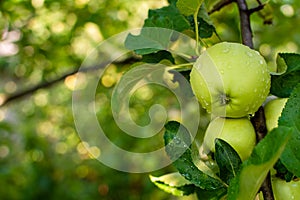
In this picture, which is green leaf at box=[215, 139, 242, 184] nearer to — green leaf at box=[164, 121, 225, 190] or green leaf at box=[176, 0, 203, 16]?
green leaf at box=[164, 121, 225, 190]

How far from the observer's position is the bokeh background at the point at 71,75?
143cm

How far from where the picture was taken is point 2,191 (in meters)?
1.67

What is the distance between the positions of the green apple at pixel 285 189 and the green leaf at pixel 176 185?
144mm

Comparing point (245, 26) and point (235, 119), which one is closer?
point (235, 119)

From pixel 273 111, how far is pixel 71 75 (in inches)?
35.5

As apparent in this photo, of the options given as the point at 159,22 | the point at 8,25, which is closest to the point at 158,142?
the point at 8,25

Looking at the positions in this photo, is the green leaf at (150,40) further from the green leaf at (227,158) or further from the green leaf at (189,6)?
the green leaf at (227,158)

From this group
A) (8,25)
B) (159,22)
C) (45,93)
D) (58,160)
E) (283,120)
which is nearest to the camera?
(283,120)

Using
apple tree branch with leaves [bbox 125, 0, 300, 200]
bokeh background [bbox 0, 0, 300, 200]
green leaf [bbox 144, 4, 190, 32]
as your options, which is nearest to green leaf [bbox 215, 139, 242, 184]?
apple tree branch with leaves [bbox 125, 0, 300, 200]

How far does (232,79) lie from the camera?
21.3 inches

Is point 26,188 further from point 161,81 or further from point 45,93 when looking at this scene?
point 161,81

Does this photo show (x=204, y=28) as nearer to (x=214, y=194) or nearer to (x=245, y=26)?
(x=245, y=26)

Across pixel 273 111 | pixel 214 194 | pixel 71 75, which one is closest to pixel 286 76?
pixel 273 111

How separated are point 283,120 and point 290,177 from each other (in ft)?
0.26
